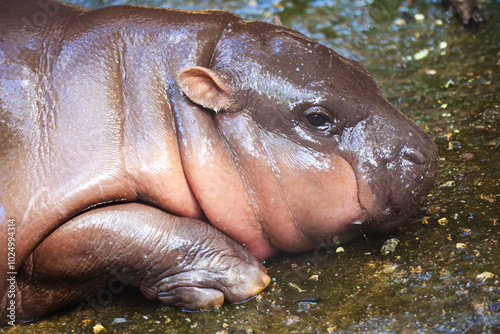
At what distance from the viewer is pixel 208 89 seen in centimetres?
430

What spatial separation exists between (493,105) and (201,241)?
3.67 m

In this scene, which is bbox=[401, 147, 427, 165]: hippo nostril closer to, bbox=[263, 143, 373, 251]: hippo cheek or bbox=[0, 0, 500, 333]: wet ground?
bbox=[263, 143, 373, 251]: hippo cheek

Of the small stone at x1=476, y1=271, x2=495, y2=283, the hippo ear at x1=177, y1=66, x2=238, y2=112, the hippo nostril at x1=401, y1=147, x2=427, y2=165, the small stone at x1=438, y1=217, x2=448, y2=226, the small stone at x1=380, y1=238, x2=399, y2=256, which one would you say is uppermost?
the hippo ear at x1=177, y1=66, x2=238, y2=112

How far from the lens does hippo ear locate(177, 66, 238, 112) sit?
4.25m

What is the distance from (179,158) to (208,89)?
1.81 feet

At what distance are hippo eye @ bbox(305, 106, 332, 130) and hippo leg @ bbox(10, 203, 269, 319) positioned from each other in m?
1.09

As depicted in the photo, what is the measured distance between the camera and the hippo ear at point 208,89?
4250mm

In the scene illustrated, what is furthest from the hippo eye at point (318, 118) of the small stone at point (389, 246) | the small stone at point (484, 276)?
the small stone at point (484, 276)

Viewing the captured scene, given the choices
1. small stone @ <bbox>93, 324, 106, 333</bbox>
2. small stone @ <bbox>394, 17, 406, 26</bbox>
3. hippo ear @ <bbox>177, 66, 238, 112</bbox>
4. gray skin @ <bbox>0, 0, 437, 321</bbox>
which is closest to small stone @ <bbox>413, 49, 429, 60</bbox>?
small stone @ <bbox>394, 17, 406, 26</bbox>

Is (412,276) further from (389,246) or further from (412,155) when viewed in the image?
(412,155)

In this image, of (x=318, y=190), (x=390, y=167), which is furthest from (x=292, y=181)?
(x=390, y=167)

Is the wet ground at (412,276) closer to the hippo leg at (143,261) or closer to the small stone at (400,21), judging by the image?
the hippo leg at (143,261)

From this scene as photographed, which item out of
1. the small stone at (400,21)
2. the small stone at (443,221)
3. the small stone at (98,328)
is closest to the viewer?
the small stone at (98,328)

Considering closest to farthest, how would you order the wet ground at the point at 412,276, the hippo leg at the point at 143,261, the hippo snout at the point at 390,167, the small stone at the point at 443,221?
the wet ground at the point at 412,276 < the hippo leg at the point at 143,261 < the hippo snout at the point at 390,167 < the small stone at the point at 443,221
